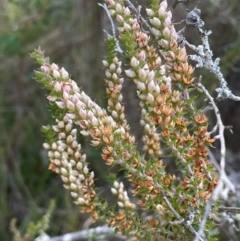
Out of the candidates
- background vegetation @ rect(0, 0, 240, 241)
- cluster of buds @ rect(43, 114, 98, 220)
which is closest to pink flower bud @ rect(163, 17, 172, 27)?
cluster of buds @ rect(43, 114, 98, 220)

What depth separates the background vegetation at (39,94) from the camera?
5.83 ft

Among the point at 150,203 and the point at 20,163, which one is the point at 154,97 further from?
the point at 20,163

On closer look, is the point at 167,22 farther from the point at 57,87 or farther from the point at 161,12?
the point at 57,87

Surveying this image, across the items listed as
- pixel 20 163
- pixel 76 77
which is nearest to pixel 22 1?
pixel 76 77

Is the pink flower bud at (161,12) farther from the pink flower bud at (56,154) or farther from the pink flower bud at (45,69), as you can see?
the pink flower bud at (56,154)

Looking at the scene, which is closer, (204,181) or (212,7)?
(204,181)

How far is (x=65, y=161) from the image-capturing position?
0.77 m

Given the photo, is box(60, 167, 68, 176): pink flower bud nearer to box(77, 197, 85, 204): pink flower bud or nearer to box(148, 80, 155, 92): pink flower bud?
box(77, 197, 85, 204): pink flower bud

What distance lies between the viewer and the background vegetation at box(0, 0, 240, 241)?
5.83ft

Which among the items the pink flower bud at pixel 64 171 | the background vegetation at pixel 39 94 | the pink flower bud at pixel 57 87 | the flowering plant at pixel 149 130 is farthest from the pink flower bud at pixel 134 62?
the background vegetation at pixel 39 94

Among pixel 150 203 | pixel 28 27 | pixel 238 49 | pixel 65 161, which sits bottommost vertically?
pixel 150 203

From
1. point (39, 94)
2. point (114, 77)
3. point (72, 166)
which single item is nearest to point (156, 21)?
point (114, 77)

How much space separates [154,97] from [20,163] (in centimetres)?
160

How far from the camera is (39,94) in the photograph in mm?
2225
